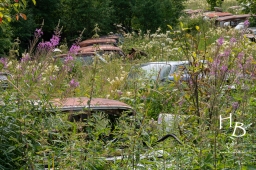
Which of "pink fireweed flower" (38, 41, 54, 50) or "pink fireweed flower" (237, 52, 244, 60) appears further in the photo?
"pink fireweed flower" (237, 52, 244, 60)

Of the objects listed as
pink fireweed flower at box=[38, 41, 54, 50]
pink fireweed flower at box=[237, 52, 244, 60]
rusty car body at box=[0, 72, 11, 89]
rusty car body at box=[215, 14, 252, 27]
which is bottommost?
rusty car body at box=[215, 14, 252, 27]

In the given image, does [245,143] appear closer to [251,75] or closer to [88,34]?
[251,75]

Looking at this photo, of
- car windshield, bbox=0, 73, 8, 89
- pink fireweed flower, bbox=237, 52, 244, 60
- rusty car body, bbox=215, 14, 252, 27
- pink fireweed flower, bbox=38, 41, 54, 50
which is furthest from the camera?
Result: rusty car body, bbox=215, 14, 252, 27

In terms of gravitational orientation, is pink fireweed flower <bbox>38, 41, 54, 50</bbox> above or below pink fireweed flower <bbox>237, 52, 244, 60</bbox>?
above

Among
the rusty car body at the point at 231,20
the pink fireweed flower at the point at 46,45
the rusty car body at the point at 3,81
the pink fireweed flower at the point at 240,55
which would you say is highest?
the pink fireweed flower at the point at 46,45

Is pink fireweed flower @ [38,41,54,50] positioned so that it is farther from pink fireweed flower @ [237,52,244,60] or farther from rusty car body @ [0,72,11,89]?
pink fireweed flower @ [237,52,244,60]

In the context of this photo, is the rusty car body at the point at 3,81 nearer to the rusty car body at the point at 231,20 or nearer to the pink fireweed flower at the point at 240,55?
the pink fireweed flower at the point at 240,55

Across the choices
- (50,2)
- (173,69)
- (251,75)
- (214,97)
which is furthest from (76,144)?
(50,2)

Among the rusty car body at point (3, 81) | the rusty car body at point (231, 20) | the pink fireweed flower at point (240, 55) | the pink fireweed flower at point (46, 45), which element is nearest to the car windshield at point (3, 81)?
the rusty car body at point (3, 81)

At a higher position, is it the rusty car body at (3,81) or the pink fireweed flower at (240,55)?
the rusty car body at (3,81)

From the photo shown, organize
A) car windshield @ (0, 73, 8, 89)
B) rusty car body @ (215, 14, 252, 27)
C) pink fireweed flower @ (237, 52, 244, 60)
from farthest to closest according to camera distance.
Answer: rusty car body @ (215, 14, 252, 27)
pink fireweed flower @ (237, 52, 244, 60)
car windshield @ (0, 73, 8, 89)

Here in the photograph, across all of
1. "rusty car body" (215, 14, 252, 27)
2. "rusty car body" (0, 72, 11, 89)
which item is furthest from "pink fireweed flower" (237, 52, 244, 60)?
"rusty car body" (215, 14, 252, 27)

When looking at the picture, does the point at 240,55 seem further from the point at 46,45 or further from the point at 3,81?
the point at 3,81

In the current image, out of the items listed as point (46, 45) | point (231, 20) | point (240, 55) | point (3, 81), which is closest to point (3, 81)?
point (3, 81)
